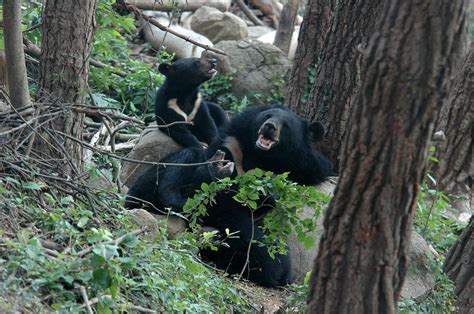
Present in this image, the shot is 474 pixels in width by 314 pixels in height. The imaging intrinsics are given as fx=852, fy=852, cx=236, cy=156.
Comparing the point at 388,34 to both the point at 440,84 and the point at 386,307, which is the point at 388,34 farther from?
the point at 386,307

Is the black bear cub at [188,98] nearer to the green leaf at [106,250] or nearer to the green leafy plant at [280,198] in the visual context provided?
the green leafy plant at [280,198]

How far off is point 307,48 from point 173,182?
2.46 meters

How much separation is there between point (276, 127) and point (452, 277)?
1914mm

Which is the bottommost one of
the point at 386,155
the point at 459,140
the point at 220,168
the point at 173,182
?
the point at 173,182

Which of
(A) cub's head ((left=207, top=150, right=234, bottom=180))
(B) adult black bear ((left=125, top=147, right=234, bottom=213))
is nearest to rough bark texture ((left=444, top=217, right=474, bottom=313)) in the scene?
(A) cub's head ((left=207, top=150, right=234, bottom=180))

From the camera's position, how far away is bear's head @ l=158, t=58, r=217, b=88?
30.9 ft

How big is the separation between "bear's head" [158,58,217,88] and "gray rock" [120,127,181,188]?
3.25ft

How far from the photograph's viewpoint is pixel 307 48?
30.1 feet

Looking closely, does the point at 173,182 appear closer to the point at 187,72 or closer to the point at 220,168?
the point at 220,168

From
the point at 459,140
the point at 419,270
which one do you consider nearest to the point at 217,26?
the point at 459,140

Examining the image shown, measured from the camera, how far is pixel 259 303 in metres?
6.46

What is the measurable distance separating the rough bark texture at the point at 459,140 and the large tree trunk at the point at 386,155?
661 cm

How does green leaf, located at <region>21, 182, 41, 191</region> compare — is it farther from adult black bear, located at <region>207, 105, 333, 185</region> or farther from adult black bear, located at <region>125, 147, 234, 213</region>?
adult black bear, located at <region>207, 105, 333, 185</region>

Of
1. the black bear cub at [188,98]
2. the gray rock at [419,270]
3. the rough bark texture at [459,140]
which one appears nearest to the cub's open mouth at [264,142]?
the gray rock at [419,270]
